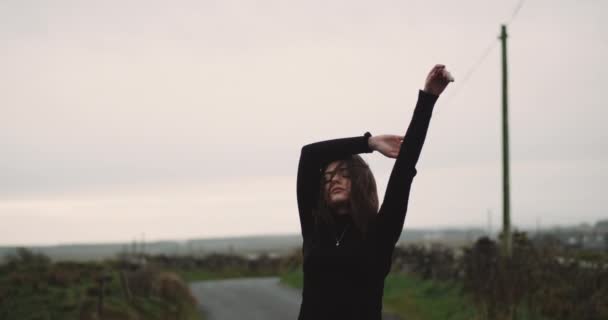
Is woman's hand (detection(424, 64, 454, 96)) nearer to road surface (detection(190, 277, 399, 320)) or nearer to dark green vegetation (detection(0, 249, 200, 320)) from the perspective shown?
dark green vegetation (detection(0, 249, 200, 320))

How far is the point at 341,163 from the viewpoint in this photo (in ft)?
9.02

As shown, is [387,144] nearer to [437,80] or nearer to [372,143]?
[372,143]

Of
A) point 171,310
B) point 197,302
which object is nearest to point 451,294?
point 171,310

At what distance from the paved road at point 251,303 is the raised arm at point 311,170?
15470 mm

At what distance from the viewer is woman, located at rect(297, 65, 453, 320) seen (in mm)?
2504

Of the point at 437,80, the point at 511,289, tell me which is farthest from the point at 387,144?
the point at 511,289

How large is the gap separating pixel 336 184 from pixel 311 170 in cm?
18

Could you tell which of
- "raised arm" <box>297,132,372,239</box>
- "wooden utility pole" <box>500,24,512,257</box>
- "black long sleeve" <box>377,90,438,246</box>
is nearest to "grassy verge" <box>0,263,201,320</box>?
"wooden utility pole" <box>500,24,512,257</box>

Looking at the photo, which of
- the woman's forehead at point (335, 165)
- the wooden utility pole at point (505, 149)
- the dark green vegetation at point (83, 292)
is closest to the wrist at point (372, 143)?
the woman's forehead at point (335, 165)

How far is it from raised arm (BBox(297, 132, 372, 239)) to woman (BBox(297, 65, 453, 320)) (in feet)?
0.07

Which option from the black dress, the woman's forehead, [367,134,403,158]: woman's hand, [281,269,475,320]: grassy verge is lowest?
[281,269,475,320]: grassy verge

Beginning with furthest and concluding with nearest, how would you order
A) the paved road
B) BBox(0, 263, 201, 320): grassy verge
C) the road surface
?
the paved road → the road surface → BBox(0, 263, 201, 320): grassy verge

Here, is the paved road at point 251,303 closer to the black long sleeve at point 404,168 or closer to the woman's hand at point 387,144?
the woman's hand at point 387,144

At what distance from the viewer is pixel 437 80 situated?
8.16 ft
